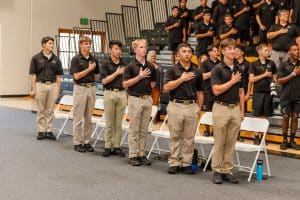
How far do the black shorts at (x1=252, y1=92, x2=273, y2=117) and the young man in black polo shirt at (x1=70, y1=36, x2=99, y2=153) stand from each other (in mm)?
2769

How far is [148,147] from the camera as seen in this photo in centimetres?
831

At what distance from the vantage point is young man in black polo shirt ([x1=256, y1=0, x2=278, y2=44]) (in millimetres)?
10844

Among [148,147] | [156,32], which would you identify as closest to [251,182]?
[148,147]

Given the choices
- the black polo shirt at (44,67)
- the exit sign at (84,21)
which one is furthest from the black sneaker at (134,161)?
the exit sign at (84,21)

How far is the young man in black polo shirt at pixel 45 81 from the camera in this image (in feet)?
28.3

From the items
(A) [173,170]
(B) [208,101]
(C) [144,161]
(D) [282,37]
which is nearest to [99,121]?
(C) [144,161]

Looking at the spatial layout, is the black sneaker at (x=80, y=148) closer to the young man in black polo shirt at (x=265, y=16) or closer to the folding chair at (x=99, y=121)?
the folding chair at (x=99, y=121)

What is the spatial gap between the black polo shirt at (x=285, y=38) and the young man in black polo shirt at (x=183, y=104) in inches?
147

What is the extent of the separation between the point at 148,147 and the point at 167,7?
31.2ft

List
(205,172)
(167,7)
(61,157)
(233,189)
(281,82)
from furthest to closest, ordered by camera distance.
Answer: (167,7)
(281,82)
(61,157)
(205,172)
(233,189)

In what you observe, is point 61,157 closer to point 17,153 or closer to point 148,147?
point 17,153

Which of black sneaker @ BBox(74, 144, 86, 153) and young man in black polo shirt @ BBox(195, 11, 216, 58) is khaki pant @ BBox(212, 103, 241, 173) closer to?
black sneaker @ BBox(74, 144, 86, 153)

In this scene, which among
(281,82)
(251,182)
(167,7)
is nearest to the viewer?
(251,182)

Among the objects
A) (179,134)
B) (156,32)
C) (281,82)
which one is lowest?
(179,134)
